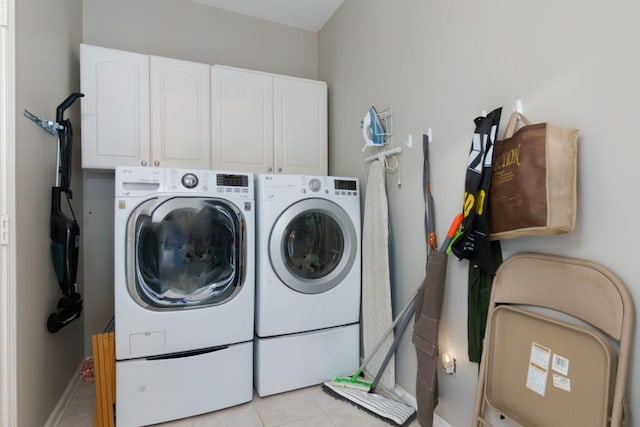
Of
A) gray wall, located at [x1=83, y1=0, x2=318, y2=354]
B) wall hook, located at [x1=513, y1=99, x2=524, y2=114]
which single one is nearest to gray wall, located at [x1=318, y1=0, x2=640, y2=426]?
wall hook, located at [x1=513, y1=99, x2=524, y2=114]

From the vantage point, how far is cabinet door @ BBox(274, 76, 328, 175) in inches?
101

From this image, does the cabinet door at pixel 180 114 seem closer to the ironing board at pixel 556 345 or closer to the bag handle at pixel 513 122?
the bag handle at pixel 513 122

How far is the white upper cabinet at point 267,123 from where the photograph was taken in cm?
241

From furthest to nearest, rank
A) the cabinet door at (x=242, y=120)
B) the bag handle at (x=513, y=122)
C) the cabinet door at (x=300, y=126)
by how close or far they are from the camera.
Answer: the cabinet door at (x=300, y=126) < the cabinet door at (x=242, y=120) < the bag handle at (x=513, y=122)

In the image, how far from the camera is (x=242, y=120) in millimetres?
2469

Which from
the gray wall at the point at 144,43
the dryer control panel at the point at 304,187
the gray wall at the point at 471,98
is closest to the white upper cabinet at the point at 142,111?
the gray wall at the point at 144,43

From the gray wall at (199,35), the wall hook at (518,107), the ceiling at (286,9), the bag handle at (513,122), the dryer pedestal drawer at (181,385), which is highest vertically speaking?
the ceiling at (286,9)

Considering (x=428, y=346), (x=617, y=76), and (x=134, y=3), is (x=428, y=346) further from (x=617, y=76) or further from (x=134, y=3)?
(x=134, y=3)

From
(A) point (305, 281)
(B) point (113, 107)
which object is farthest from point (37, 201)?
(A) point (305, 281)

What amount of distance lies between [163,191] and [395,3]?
1.79m

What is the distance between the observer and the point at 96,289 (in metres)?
2.44

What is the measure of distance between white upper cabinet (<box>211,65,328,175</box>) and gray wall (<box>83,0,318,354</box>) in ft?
1.57

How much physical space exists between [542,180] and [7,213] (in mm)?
1991

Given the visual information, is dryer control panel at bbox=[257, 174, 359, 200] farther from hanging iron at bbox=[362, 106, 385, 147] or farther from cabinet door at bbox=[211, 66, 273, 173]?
cabinet door at bbox=[211, 66, 273, 173]
